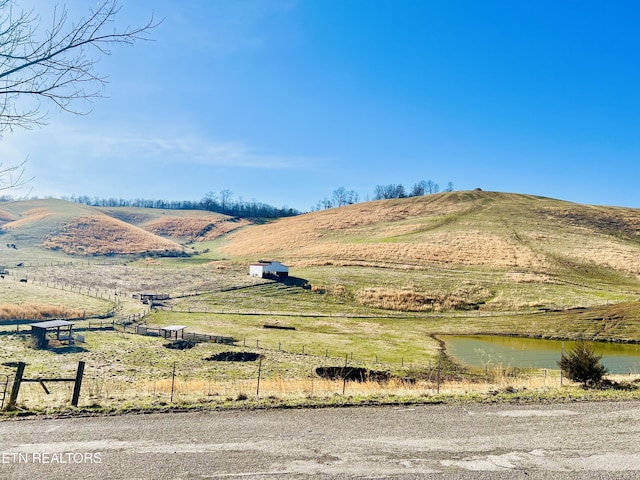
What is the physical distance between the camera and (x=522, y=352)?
42281 millimetres

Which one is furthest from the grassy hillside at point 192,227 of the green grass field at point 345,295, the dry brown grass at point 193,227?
the green grass field at point 345,295

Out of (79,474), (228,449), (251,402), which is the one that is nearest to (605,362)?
(251,402)

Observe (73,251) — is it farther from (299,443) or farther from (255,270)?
(299,443)

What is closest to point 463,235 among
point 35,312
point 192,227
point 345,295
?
point 345,295

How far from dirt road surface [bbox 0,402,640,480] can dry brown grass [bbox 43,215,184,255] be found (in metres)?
122

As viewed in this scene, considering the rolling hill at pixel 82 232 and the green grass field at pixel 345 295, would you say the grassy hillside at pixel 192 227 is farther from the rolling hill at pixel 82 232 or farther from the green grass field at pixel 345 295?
the green grass field at pixel 345 295

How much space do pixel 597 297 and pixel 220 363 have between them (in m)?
59.3

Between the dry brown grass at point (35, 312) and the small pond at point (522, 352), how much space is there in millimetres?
43868

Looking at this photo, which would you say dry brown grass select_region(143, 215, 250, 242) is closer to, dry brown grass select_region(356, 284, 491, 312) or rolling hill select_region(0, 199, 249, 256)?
rolling hill select_region(0, 199, 249, 256)

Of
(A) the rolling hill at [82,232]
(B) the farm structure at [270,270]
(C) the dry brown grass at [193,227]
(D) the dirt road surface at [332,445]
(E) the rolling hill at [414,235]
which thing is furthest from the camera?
(C) the dry brown grass at [193,227]

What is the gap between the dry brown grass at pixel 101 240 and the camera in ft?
404

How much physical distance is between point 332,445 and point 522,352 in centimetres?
3765

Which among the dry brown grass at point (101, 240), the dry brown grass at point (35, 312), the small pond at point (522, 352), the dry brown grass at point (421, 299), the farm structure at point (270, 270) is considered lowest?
the small pond at point (522, 352)

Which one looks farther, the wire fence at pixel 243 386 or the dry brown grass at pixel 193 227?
the dry brown grass at pixel 193 227
